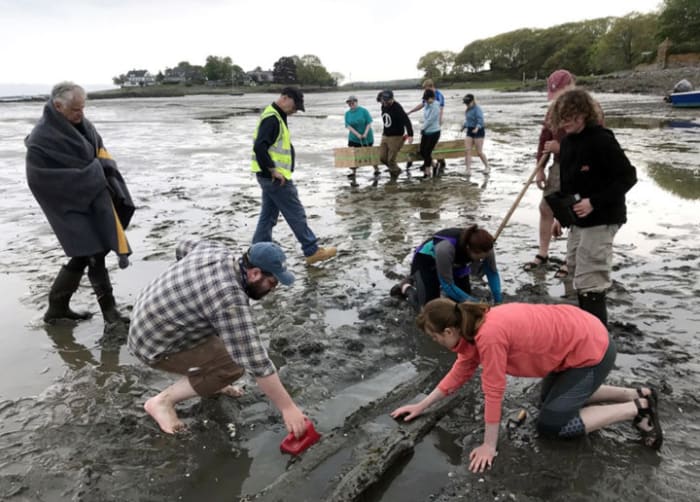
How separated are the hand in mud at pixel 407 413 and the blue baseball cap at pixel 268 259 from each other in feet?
3.92

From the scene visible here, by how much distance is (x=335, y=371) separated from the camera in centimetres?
383

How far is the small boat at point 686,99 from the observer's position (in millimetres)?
23608

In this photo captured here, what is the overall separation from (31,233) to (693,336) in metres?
8.28

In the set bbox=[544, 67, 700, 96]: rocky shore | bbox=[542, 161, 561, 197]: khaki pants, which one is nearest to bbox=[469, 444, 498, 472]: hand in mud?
bbox=[542, 161, 561, 197]: khaki pants

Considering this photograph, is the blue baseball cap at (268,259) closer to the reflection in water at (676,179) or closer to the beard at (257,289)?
the beard at (257,289)

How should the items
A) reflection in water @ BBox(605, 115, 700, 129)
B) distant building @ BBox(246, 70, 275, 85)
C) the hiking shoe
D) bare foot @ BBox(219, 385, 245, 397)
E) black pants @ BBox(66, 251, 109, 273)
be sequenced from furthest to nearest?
distant building @ BBox(246, 70, 275, 85) → reflection in water @ BBox(605, 115, 700, 129) → the hiking shoe → black pants @ BBox(66, 251, 109, 273) → bare foot @ BBox(219, 385, 245, 397)

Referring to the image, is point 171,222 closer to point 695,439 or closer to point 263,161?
point 263,161

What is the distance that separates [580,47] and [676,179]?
94420 millimetres

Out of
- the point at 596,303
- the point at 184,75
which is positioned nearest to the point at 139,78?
the point at 184,75

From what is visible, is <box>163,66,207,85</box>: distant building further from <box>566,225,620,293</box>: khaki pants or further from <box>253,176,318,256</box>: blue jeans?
<box>566,225,620,293</box>: khaki pants

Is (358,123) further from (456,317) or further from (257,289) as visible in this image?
(456,317)

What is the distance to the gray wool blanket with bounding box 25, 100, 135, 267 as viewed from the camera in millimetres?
4012

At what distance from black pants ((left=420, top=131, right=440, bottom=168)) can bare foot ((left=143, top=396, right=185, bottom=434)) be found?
29.4 ft

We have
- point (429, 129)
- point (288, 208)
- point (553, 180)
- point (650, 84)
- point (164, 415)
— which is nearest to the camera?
point (164, 415)
